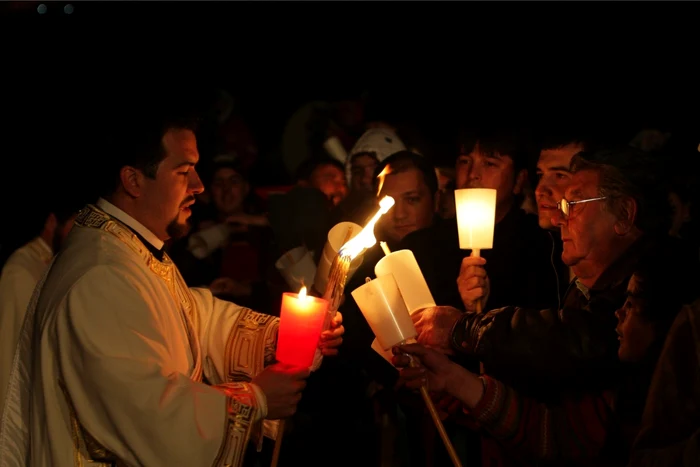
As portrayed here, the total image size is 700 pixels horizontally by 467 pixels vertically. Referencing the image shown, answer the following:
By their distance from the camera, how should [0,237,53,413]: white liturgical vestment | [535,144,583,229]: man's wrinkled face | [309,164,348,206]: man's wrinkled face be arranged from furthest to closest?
[309,164,348,206]: man's wrinkled face < [0,237,53,413]: white liturgical vestment < [535,144,583,229]: man's wrinkled face

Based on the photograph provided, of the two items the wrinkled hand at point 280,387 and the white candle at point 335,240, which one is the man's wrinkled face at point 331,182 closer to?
the white candle at point 335,240

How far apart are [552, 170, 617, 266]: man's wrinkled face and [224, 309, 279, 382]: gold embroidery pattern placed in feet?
4.31

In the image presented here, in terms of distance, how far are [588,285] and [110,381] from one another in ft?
5.91

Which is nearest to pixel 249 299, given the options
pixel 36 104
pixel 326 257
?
pixel 326 257

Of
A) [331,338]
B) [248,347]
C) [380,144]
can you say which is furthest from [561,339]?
[380,144]

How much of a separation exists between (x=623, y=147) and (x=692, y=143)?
2.64m

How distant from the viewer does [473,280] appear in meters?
3.37

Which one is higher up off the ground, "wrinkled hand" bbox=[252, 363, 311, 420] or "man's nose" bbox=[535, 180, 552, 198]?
"man's nose" bbox=[535, 180, 552, 198]

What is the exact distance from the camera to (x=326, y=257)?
3459 mm

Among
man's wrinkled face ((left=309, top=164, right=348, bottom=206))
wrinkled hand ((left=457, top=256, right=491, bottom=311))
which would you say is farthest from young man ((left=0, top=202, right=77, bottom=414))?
wrinkled hand ((left=457, top=256, right=491, bottom=311))

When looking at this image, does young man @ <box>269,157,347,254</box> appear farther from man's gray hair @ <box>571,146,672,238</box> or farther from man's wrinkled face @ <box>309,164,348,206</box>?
man's gray hair @ <box>571,146,672,238</box>

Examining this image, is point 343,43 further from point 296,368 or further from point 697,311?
point 697,311

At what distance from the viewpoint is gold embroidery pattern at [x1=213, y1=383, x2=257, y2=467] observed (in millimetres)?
2852

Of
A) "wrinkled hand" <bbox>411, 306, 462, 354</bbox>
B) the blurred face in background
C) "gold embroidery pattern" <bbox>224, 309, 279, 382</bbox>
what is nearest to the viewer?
"wrinkled hand" <bbox>411, 306, 462, 354</bbox>
